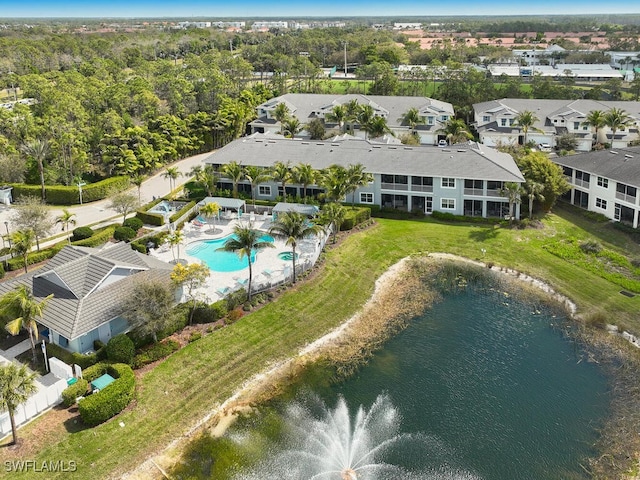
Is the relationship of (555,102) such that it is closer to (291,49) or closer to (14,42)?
(291,49)

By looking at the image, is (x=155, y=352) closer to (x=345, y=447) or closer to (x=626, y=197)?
(x=345, y=447)

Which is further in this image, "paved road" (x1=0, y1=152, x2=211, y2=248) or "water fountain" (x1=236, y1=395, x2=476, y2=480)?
"paved road" (x1=0, y1=152, x2=211, y2=248)

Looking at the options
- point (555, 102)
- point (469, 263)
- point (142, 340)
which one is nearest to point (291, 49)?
point (555, 102)

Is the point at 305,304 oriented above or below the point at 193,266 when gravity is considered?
below

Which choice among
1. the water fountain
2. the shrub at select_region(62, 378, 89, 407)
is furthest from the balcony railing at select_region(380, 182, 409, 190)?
the shrub at select_region(62, 378, 89, 407)

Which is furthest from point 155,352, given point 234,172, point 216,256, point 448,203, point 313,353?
point 448,203

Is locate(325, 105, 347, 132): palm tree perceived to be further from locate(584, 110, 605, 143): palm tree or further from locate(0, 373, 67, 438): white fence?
locate(0, 373, 67, 438): white fence

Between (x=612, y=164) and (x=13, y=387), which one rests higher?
(x=612, y=164)
